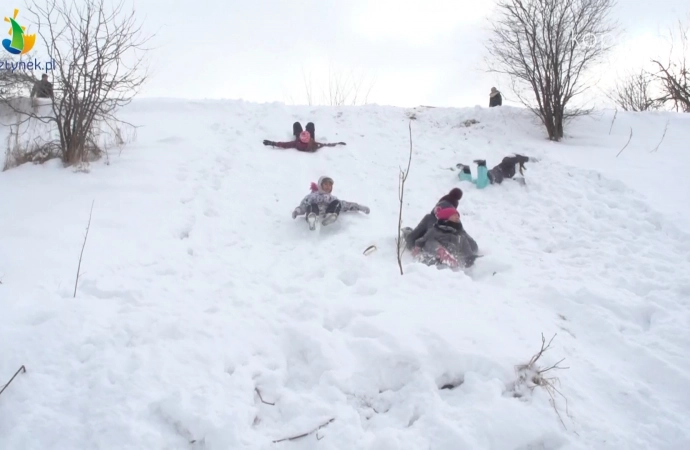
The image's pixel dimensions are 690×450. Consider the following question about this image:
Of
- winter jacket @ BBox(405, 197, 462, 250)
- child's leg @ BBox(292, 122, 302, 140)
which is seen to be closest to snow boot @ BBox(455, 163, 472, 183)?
winter jacket @ BBox(405, 197, 462, 250)

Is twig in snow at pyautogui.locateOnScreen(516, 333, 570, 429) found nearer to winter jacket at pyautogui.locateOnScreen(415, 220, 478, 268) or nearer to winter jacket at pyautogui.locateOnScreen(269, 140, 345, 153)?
winter jacket at pyautogui.locateOnScreen(415, 220, 478, 268)

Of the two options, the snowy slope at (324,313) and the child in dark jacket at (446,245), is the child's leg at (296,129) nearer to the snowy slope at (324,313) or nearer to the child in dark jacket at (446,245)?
the snowy slope at (324,313)

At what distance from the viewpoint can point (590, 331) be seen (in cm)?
336

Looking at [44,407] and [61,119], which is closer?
[44,407]

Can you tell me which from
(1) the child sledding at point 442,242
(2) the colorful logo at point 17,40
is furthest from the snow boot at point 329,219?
(2) the colorful logo at point 17,40

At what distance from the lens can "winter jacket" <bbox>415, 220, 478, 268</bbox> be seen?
4359mm

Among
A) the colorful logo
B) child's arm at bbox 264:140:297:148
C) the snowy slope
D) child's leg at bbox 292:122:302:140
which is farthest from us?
child's leg at bbox 292:122:302:140

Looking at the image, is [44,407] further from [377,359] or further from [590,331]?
[590,331]

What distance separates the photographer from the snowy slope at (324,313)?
2293mm

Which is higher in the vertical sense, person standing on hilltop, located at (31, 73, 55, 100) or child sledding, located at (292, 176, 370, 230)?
Result: person standing on hilltop, located at (31, 73, 55, 100)

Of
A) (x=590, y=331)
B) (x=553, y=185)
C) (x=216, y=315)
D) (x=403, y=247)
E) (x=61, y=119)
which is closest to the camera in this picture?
(x=216, y=315)

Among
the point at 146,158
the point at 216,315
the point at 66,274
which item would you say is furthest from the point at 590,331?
the point at 146,158

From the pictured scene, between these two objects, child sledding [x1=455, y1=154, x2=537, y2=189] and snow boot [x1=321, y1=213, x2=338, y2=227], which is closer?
snow boot [x1=321, y1=213, x2=338, y2=227]

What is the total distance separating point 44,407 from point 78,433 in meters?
0.28
